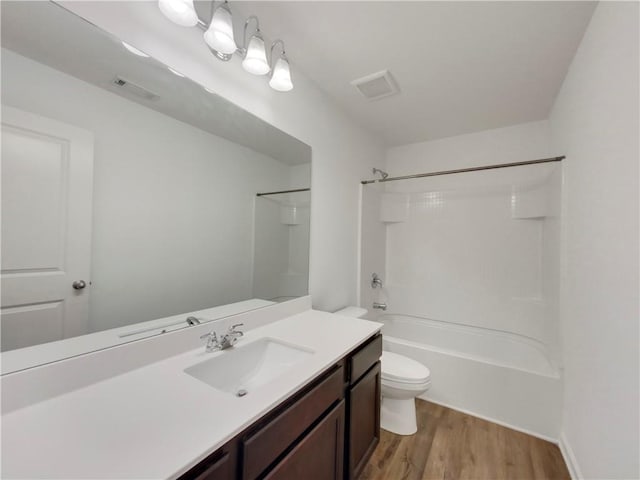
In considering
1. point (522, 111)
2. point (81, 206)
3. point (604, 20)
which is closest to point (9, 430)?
point (81, 206)

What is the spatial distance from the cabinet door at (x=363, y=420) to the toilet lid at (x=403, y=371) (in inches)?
8.5

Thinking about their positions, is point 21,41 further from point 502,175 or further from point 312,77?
point 502,175

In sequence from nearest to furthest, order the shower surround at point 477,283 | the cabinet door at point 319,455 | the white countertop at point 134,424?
the white countertop at point 134,424 < the cabinet door at point 319,455 < the shower surround at point 477,283

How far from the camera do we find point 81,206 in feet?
2.81

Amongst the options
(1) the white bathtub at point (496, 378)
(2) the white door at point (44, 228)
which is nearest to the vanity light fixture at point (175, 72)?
(2) the white door at point (44, 228)

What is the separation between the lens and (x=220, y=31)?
41.6 inches

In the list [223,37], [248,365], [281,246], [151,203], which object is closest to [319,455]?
[248,365]

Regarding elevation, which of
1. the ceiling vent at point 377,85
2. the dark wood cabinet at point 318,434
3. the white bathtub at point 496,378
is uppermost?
the ceiling vent at point 377,85

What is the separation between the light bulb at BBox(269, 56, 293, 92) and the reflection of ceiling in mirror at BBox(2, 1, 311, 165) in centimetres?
21

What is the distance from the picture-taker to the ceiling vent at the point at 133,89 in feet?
3.05

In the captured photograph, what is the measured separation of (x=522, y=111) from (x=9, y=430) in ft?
10.6

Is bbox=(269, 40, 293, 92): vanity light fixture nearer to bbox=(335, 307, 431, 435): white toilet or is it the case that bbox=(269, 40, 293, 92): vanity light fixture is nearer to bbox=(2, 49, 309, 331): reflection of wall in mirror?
bbox=(2, 49, 309, 331): reflection of wall in mirror

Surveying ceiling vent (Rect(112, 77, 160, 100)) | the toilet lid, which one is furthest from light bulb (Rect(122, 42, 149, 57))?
the toilet lid

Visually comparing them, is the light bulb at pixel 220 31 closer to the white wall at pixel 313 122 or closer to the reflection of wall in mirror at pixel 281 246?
the white wall at pixel 313 122
